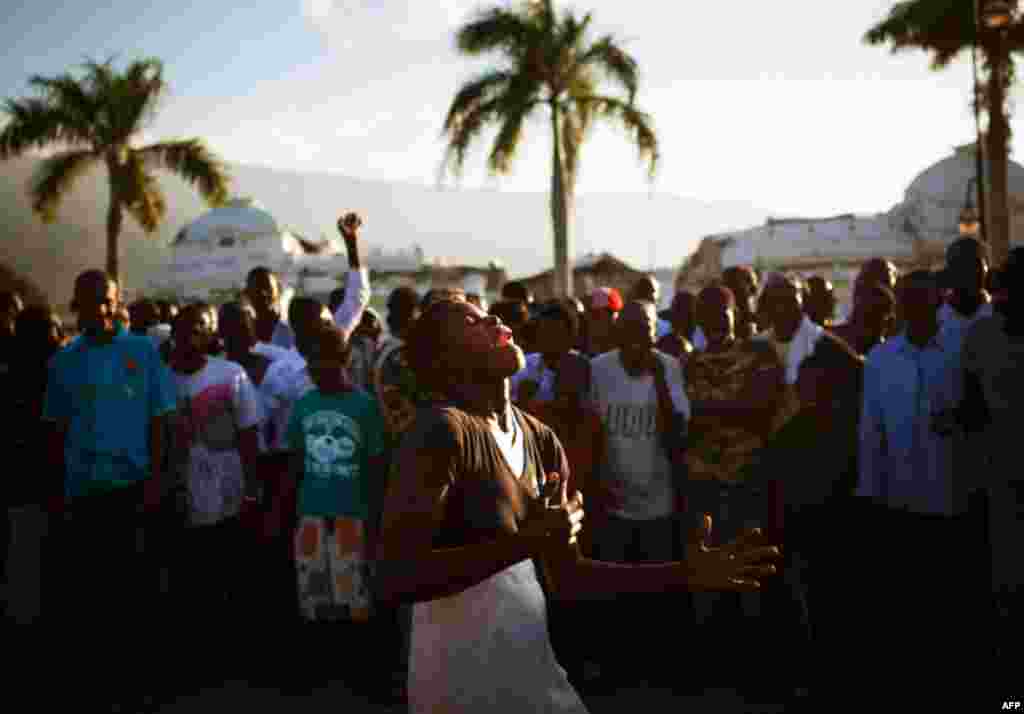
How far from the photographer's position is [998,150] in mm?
22672

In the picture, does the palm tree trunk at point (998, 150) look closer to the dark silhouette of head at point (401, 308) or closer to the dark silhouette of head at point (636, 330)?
the dark silhouette of head at point (401, 308)

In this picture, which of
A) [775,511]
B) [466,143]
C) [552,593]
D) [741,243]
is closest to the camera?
[552,593]

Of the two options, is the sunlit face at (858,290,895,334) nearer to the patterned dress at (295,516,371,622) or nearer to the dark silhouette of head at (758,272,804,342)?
the dark silhouette of head at (758,272,804,342)

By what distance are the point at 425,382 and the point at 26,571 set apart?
449 cm

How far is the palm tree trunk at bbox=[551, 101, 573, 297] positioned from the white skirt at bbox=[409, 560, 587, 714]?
62.1 feet

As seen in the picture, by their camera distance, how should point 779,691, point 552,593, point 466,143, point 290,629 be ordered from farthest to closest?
point 466,143 < point 290,629 < point 779,691 < point 552,593

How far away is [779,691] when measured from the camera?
15.5 feet

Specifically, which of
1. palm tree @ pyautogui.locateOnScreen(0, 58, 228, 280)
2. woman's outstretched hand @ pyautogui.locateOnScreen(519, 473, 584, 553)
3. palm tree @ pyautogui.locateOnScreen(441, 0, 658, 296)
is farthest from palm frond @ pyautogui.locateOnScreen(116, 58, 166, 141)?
woman's outstretched hand @ pyautogui.locateOnScreen(519, 473, 584, 553)

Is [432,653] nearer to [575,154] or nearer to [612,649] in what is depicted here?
[612,649]

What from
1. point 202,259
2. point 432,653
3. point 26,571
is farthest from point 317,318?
point 202,259

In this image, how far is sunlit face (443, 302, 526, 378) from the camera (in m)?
2.46

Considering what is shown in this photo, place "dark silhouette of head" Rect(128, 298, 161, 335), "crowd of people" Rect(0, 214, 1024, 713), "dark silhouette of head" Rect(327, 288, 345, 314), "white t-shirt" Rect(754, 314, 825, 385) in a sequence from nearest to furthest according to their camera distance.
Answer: "crowd of people" Rect(0, 214, 1024, 713) < "white t-shirt" Rect(754, 314, 825, 385) < "dark silhouette of head" Rect(327, 288, 345, 314) < "dark silhouette of head" Rect(128, 298, 161, 335)

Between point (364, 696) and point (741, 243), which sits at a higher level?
point (741, 243)

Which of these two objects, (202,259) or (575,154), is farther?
(202,259)
